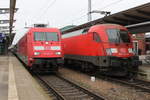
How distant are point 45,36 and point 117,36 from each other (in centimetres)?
455

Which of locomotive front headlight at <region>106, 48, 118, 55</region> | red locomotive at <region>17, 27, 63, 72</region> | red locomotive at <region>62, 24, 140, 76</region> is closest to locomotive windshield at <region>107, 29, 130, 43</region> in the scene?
red locomotive at <region>62, 24, 140, 76</region>

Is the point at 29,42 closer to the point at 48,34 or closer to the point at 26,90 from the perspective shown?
the point at 48,34

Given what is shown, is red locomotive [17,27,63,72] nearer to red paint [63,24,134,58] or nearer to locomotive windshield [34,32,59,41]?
locomotive windshield [34,32,59,41]

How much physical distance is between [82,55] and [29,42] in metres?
3.35

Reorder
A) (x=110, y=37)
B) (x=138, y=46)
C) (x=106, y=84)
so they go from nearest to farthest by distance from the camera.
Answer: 1. (x=106, y=84)
2. (x=110, y=37)
3. (x=138, y=46)

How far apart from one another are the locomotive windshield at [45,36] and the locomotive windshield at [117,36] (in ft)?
12.1

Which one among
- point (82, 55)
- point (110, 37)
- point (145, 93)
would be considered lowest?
point (145, 93)

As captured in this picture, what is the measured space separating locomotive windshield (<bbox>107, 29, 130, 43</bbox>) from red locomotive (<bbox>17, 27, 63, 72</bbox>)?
3.37 m

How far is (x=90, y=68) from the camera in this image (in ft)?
52.7

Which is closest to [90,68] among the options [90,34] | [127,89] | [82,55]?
[82,55]

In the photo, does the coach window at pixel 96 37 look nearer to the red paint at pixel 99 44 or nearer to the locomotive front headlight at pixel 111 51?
the red paint at pixel 99 44

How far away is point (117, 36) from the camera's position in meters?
14.4

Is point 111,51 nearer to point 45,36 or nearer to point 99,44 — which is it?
point 99,44

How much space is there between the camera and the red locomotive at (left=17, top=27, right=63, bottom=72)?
1546 centimetres
